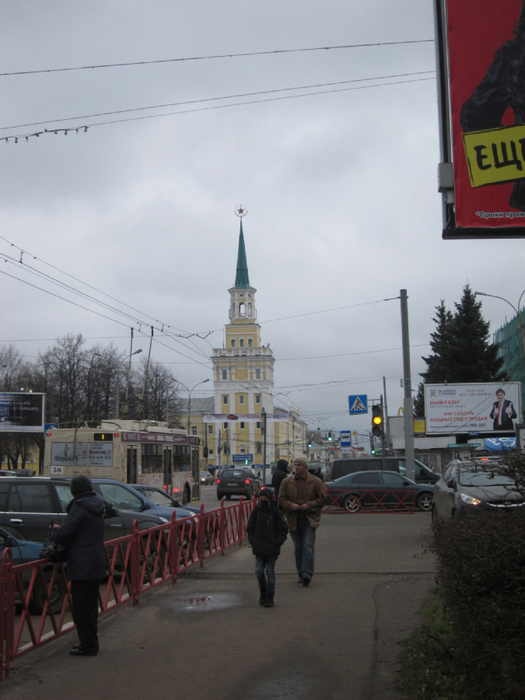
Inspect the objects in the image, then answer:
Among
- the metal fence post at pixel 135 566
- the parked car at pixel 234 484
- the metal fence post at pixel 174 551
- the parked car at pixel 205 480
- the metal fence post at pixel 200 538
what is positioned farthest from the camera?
the parked car at pixel 205 480

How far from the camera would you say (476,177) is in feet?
28.7

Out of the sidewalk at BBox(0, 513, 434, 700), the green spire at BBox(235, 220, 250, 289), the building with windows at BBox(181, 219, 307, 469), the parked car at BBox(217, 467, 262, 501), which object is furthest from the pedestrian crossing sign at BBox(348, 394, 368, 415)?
the green spire at BBox(235, 220, 250, 289)

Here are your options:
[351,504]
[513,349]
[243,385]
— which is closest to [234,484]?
[351,504]

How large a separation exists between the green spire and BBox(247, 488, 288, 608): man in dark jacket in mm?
100645

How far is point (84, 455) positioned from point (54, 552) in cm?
1619

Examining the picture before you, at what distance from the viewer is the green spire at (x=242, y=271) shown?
10906 cm

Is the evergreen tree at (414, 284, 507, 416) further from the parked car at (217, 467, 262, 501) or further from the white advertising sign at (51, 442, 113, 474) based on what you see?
the white advertising sign at (51, 442, 113, 474)

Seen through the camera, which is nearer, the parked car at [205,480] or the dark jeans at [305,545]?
the dark jeans at [305,545]

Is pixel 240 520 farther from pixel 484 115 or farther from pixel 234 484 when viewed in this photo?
pixel 234 484

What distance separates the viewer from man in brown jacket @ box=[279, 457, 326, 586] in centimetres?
966

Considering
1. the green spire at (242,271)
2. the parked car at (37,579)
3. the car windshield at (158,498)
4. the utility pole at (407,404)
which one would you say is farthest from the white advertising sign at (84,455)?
the green spire at (242,271)

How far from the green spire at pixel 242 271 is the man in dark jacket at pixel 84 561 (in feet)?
337

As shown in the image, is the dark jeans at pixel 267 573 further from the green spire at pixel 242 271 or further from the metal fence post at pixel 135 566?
the green spire at pixel 242 271

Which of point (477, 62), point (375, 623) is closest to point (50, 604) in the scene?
point (375, 623)
